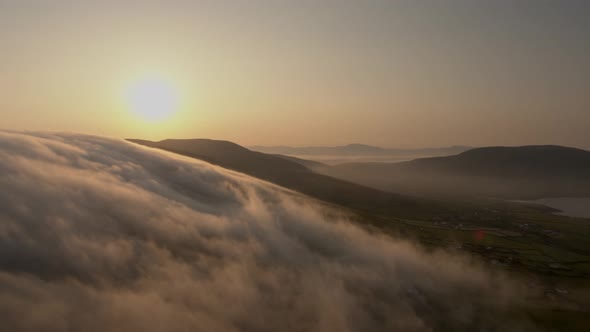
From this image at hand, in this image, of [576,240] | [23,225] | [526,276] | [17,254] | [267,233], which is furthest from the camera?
[576,240]

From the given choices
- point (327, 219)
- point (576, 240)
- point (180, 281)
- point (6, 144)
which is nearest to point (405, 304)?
point (180, 281)

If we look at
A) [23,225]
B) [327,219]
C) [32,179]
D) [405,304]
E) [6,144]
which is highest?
[6,144]

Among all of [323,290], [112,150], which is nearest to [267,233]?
[323,290]

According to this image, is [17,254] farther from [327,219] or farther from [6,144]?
[327,219]

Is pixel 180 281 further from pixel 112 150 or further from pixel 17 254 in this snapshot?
pixel 112 150

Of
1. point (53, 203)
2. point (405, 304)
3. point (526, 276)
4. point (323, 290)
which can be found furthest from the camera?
point (526, 276)

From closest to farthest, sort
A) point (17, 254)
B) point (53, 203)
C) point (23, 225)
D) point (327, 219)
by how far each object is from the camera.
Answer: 1. point (17, 254)
2. point (23, 225)
3. point (53, 203)
4. point (327, 219)

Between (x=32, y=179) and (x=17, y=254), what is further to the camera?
(x=32, y=179)

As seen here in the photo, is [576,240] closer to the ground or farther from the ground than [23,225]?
closer to the ground

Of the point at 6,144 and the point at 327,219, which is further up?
the point at 6,144
